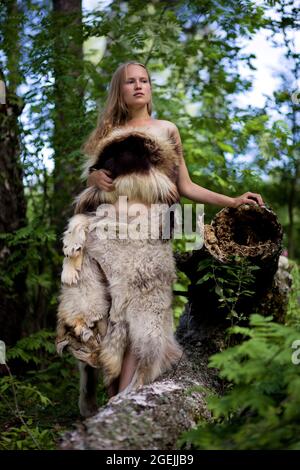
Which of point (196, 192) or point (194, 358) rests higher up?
point (196, 192)

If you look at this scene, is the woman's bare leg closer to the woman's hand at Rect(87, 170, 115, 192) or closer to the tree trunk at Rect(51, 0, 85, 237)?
the woman's hand at Rect(87, 170, 115, 192)

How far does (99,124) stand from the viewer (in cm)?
424

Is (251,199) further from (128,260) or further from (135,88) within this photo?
(135,88)

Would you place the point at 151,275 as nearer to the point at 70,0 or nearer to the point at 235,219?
the point at 235,219

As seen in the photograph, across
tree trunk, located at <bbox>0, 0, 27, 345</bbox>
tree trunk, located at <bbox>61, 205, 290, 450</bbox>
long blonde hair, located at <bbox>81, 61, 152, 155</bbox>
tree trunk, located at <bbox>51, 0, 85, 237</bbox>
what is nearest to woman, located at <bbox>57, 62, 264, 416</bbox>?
long blonde hair, located at <bbox>81, 61, 152, 155</bbox>

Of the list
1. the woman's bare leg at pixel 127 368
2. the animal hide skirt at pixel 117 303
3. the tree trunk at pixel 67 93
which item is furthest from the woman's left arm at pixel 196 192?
the tree trunk at pixel 67 93

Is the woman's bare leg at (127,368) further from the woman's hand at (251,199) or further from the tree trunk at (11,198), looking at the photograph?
the tree trunk at (11,198)

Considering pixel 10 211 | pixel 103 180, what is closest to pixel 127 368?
pixel 103 180

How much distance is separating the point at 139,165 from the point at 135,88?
2.09ft

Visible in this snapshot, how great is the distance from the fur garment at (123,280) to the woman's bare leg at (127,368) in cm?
4

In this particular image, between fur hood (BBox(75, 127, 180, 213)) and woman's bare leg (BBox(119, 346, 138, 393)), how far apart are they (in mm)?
1037

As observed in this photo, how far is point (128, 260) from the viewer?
3.73 meters

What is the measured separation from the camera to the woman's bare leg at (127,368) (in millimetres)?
3666
